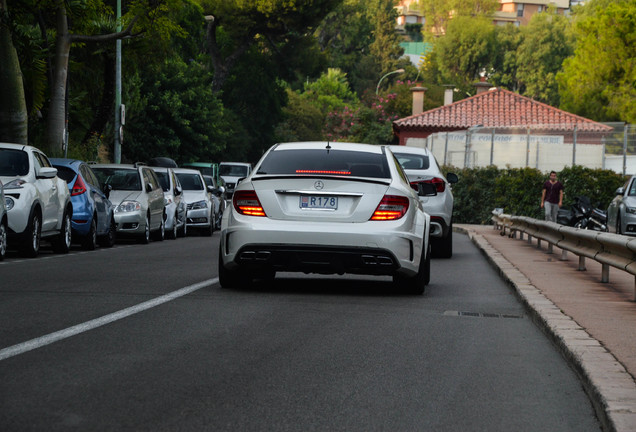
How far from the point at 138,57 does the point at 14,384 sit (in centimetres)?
3121

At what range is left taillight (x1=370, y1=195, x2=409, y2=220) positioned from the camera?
38.5ft

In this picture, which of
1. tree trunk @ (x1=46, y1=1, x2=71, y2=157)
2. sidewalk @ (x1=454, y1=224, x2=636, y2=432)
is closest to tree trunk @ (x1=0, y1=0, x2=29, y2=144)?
tree trunk @ (x1=46, y1=1, x2=71, y2=157)

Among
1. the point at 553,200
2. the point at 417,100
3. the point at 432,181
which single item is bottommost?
the point at 553,200

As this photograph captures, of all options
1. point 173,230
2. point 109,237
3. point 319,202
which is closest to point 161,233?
Answer: point 173,230

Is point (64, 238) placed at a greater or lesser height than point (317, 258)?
lesser

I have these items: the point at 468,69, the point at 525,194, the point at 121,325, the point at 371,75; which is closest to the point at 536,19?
the point at 468,69

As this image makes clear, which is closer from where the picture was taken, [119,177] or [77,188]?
[77,188]

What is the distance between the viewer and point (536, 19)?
400 feet

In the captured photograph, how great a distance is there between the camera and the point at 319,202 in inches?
460

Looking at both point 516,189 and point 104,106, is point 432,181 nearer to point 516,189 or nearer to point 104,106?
point 104,106

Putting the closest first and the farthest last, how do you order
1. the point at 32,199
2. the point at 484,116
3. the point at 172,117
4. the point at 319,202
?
the point at 319,202 → the point at 32,199 → the point at 172,117 → the point at 484,116

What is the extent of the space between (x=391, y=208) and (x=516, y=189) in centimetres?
3075

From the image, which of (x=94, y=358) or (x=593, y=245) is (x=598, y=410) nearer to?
(x=94, y=358)

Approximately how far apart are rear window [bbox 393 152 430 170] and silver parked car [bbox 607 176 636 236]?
538 centimetres
